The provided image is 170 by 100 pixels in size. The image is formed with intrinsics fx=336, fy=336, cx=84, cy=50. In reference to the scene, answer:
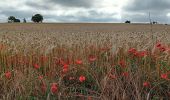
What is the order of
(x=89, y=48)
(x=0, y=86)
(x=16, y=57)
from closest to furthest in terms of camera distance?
(x=0, y=86) → (x=16, y=57) → (x=89, y=48)

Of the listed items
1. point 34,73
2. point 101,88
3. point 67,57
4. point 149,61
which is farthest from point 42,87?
point 149,61

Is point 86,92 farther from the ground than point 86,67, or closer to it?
closer to it

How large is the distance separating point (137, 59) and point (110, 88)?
28.0 inches

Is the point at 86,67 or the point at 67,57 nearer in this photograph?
the point at 86,67

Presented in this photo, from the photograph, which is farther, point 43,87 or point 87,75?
point 87,75

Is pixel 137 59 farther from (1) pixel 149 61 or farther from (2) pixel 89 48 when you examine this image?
(2) pixel 89 48

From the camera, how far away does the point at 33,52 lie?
4.60 m

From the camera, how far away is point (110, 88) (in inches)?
138

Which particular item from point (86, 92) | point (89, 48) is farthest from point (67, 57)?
point (86, 92)

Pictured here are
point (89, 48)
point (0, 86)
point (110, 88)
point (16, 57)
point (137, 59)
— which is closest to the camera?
point (110, 88)

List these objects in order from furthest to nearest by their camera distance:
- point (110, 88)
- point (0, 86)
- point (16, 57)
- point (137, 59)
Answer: point (16, 57), point (137, 59), point (0, 86), point (110, 88)

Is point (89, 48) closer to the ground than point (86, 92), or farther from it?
farther from it

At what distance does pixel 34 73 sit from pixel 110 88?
911mm

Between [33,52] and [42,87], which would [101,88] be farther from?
[33,52]
